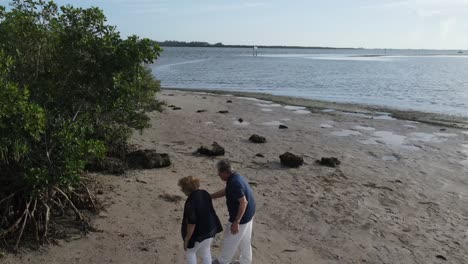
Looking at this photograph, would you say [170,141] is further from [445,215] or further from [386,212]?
[445,215]

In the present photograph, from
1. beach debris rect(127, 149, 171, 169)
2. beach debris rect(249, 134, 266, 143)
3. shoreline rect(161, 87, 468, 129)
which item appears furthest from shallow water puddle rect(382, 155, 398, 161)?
shoreline rect(161, 87, 468, 129)

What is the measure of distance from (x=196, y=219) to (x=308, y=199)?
5731 mm

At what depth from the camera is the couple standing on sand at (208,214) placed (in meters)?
6.23

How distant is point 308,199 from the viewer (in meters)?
11.5

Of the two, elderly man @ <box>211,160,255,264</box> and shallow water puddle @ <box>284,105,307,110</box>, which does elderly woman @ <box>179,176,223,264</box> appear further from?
shallow water puddle @ <box>284,105,307,110</box>

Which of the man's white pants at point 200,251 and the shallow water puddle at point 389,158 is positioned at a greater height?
the man's white pants at point 200,251

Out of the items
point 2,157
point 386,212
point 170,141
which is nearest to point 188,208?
point 2,157

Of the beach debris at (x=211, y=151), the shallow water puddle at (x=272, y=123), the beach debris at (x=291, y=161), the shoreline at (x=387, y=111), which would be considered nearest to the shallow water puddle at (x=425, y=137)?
the shoreline at (x=387, y=111)

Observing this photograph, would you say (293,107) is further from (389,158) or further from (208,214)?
(208,214)

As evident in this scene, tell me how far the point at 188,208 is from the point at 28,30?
4742 millimetres

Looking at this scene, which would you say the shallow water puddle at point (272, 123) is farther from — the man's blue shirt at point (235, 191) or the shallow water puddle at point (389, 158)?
the man's blue shirt at point (235, 191)

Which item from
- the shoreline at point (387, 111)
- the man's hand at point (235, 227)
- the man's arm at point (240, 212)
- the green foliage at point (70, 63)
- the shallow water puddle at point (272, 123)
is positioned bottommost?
the shoreline at point (387, 111)

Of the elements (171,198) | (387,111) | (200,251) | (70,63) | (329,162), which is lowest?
(387,111)

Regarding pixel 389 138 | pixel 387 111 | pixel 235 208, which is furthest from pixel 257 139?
pixel 387 111
